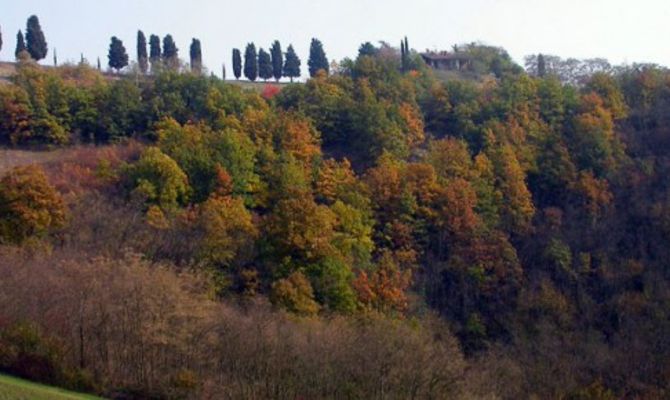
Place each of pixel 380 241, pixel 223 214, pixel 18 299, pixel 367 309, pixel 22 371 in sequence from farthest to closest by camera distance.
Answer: pixel 380 241 → pixel 223 214 → pixel 367 309 → pixel 18 299 → pixel 22 371

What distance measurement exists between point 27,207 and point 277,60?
95.1ft

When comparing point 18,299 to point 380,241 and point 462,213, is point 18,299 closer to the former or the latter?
point 380,241

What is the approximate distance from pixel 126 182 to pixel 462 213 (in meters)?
13.2

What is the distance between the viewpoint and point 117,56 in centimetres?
5850

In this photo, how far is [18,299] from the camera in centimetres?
2445

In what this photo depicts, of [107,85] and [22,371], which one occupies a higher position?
[107,85]

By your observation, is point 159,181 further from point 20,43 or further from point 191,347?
point 20,43

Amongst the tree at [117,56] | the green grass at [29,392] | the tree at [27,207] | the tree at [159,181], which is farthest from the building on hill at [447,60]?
the green grass at [29,392]

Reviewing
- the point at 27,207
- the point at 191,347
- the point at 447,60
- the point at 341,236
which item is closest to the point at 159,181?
the point at 27,207

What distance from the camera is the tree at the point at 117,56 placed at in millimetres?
58219

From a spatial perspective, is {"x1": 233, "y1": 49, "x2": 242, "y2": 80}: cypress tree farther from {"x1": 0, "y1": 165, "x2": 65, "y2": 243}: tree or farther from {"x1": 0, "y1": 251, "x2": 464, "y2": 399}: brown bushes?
{"x1": 0, "y1": 251, "x2": 464, "y2": 399}: brown bushes

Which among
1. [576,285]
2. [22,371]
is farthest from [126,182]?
[576,285]

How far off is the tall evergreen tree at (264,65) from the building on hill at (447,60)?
10176 mm

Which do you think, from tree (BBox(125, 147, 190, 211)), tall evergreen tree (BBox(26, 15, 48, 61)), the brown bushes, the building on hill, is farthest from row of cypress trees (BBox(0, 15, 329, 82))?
the brown bushes
